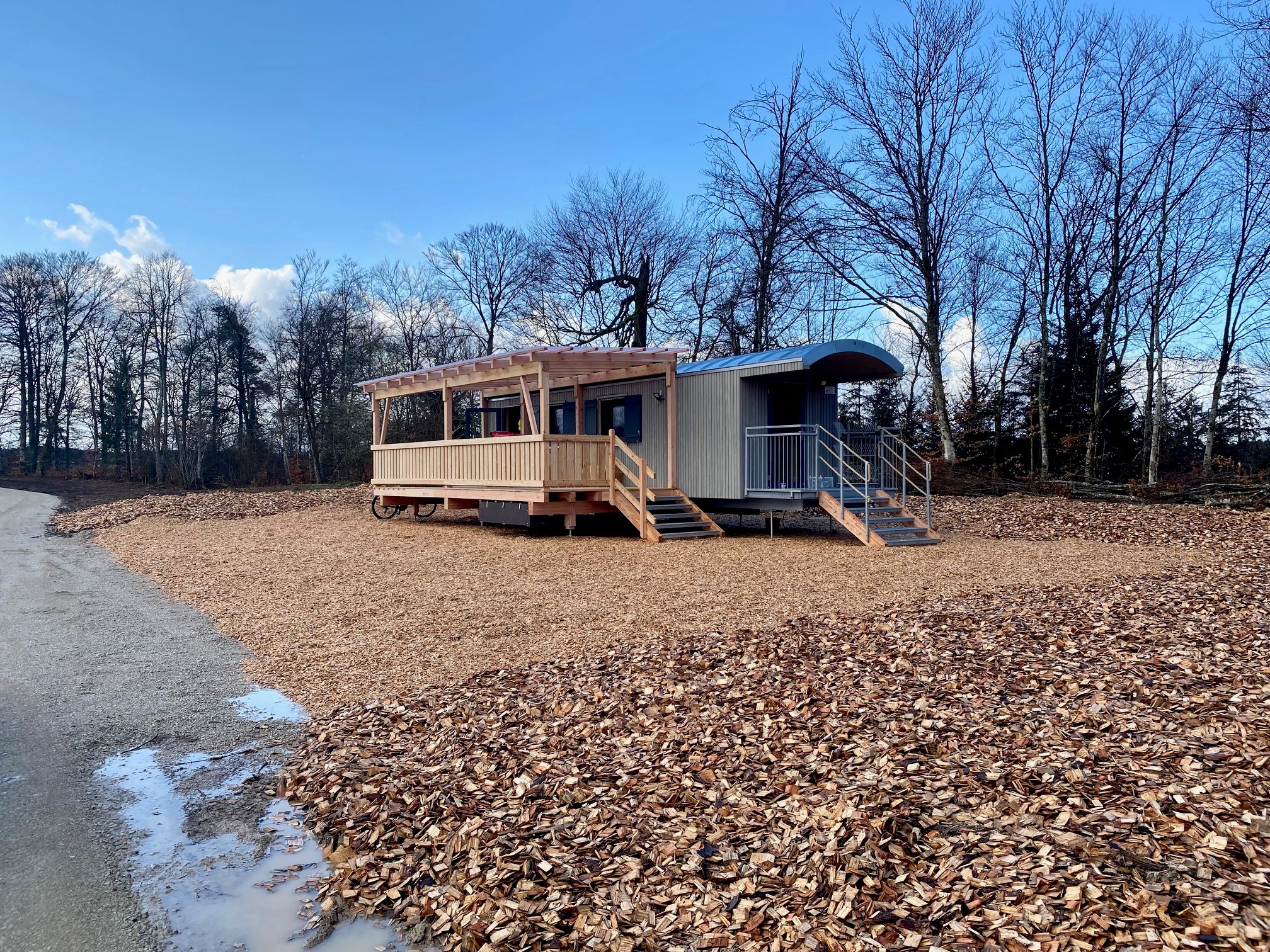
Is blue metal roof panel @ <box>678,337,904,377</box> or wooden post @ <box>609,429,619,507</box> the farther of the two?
wooden post @ <box>609,429,619,507</box>

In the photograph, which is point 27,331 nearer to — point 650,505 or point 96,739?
point 650,505

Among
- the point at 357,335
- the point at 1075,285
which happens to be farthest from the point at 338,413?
the point at 1075,285

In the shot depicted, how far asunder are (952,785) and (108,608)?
8.87 metres

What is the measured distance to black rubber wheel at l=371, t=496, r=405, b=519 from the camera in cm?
1833

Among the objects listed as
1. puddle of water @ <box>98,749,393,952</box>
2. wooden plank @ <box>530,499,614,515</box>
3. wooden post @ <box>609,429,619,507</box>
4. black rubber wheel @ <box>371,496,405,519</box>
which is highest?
wooden post @ <box>609,429,619,507</box>

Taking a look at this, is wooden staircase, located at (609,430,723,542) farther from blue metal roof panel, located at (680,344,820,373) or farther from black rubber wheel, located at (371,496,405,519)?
black rubber wheel, located at (371,496,405,519)

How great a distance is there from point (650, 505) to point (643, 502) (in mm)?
476

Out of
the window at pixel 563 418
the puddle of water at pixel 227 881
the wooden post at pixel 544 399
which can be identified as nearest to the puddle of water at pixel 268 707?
the puddle of water at pixel 227 881

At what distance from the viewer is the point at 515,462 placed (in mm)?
13898

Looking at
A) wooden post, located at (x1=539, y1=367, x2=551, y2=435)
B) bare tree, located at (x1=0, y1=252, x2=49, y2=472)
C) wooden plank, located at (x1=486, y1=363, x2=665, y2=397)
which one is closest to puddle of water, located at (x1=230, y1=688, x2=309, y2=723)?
wooden post, located at (x1=539, y1=367, x2=551, y2=435)

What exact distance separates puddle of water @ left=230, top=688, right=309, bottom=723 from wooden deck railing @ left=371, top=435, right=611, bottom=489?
7645 millimetres

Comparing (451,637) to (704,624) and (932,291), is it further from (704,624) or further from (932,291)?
(932,291)

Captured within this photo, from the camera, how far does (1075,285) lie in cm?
2058

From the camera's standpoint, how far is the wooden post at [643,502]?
511 inches
